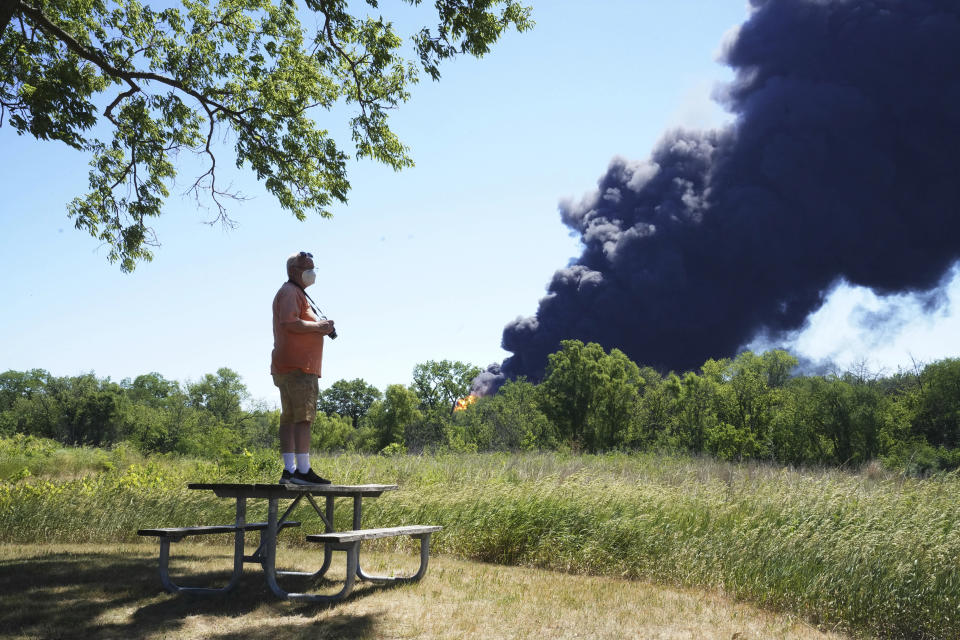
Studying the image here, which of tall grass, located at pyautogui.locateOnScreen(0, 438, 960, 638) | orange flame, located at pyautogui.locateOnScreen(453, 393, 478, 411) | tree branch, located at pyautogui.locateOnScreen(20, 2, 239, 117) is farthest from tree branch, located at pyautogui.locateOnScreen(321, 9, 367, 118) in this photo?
orange flame, located at pyautogui.locateOnScreen(453, 393, 478, 411)

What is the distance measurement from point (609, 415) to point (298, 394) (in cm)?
4796

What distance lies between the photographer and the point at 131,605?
5.70m

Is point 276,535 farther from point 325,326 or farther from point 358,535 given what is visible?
point 325,326

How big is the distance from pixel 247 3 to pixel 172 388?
3614 inches

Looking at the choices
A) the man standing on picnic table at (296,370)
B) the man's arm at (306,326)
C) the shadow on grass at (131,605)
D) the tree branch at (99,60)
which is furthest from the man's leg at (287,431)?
the tree branch at (99,60)

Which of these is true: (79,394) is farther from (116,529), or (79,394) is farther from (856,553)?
(856,553)

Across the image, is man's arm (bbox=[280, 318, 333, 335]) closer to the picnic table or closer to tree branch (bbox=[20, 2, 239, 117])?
the picnic table

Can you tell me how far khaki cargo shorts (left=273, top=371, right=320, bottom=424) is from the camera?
6.20 m

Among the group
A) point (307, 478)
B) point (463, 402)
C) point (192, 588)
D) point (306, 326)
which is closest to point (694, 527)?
point (307, 478)

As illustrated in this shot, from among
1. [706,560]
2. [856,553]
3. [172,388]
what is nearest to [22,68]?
[706,560]

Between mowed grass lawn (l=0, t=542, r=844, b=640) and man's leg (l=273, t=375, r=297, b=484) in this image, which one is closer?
mowed grass lawn (l=0, t=542, r=844, b=640)

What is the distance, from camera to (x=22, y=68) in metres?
11.3

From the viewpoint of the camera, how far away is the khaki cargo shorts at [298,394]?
20.3 ft

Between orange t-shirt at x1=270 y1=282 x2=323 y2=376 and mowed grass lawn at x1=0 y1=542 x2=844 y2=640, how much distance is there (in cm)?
198
